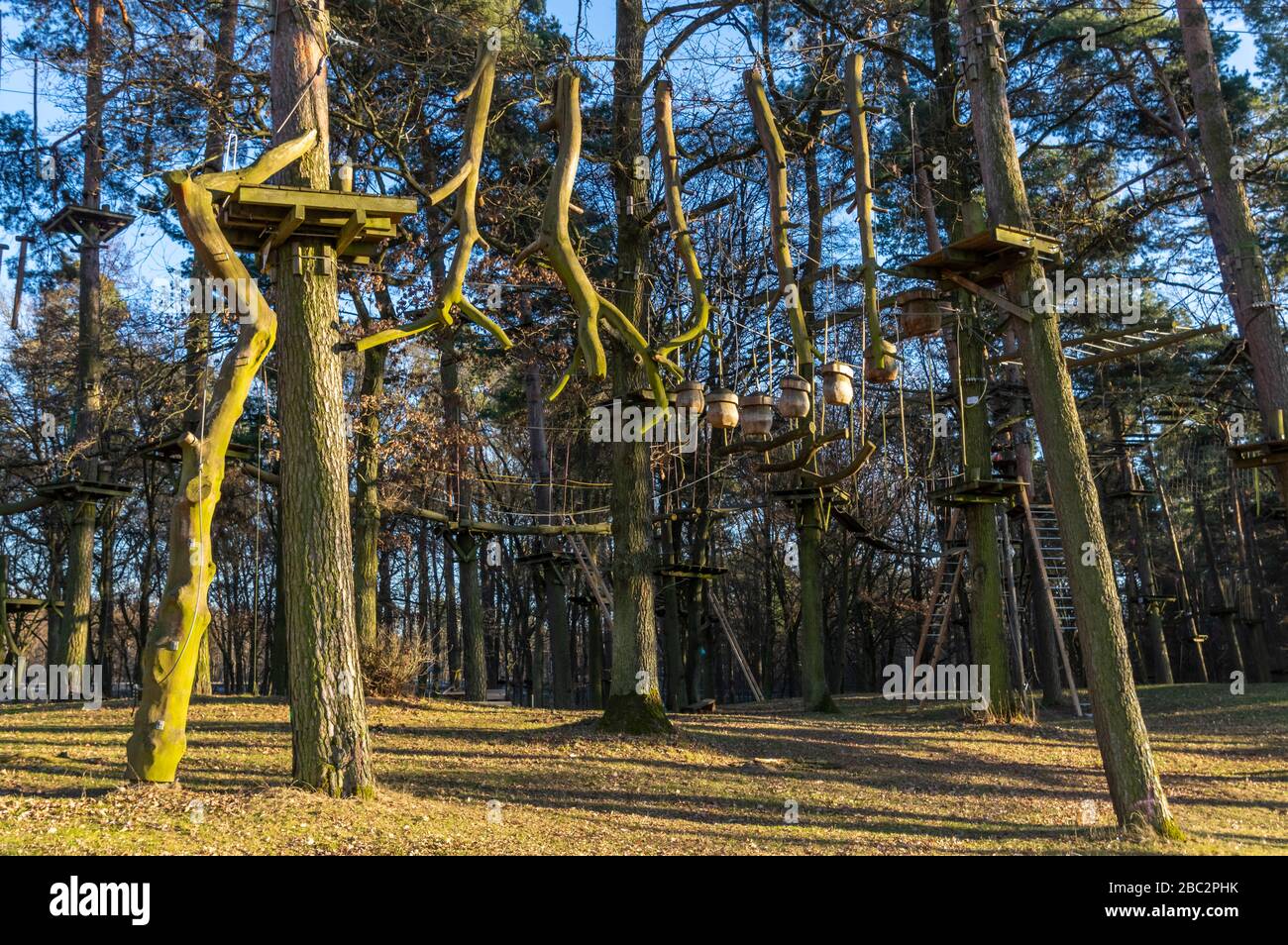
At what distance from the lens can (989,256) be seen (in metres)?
9.09

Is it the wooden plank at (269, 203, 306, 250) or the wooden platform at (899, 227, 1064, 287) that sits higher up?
the wooden plank at (269, 203, 306, 250)

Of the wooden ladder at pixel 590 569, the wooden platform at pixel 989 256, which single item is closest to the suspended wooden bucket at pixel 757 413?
the wooden platform at pixel 989 256

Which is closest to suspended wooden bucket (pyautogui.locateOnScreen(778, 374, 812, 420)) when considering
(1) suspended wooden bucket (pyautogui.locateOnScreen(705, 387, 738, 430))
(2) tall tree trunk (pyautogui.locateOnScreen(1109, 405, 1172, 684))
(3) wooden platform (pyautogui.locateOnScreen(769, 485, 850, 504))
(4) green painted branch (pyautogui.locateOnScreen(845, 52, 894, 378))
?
(1) suspended wooden bucket (pyautogui.locateOnScreen(705, 387, 738, 430))

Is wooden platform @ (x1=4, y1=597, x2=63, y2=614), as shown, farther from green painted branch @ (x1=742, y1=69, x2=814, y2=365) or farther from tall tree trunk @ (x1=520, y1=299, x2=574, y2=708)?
green painted branch @ (x1=742, y1=69, x2=814, y2=365)

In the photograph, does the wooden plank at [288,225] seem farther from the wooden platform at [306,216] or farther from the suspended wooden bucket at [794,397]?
the suspended wooden bucket at [794,397]

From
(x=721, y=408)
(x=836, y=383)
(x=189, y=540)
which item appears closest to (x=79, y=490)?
(x=189, y=540)

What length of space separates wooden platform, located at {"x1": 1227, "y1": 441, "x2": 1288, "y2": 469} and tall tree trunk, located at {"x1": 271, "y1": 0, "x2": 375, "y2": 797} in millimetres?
10120

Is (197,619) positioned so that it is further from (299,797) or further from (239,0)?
(239,0)

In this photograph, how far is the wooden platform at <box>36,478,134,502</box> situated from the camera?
54.6 ft

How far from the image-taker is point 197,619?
7684 millimetres

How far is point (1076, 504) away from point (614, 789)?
4.60m

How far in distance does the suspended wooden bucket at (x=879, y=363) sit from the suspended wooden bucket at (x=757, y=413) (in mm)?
883

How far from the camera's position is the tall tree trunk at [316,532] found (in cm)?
790

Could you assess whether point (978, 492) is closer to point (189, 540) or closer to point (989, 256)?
point (989, 256)
